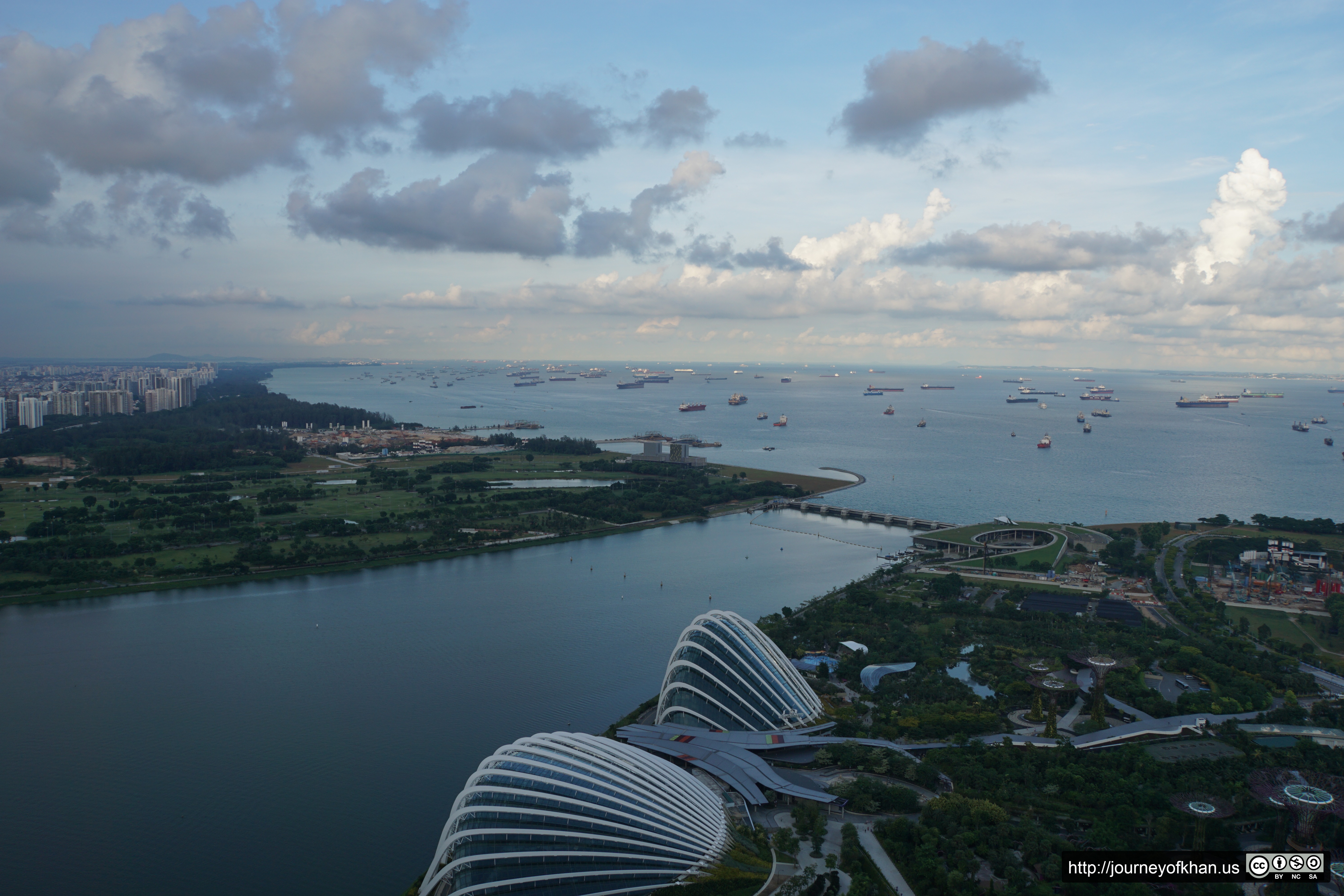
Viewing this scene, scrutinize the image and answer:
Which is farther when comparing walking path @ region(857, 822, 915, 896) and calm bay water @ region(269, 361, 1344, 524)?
calm bay water @ region(269, 361, 1344, 524)

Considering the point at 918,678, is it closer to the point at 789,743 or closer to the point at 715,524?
the point at 789,743

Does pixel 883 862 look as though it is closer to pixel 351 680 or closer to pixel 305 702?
pixel 305 702

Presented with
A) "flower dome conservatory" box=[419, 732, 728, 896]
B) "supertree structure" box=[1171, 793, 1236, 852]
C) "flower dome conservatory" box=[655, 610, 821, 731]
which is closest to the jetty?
"flower dome conservatory" box=[655, 610, 821, 731]

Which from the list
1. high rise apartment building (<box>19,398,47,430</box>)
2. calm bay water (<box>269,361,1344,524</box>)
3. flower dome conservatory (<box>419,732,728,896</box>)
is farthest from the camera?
high rise apartment building (<box>19,398,47,430</box>)

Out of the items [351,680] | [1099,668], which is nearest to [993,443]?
[1099,668]

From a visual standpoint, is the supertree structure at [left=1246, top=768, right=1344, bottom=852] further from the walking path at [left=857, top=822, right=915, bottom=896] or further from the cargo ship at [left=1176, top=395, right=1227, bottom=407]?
the cargo ship at [left=1176, top=395, right=1227, bottom=407]

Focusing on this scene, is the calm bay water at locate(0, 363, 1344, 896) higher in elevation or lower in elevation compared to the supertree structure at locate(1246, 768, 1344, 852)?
lower

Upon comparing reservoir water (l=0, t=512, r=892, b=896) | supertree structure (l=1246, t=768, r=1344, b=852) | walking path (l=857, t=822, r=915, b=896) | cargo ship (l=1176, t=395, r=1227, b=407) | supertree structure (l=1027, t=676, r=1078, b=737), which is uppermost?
cargo ship (l=1176, t=395, r=1227, b=407)
